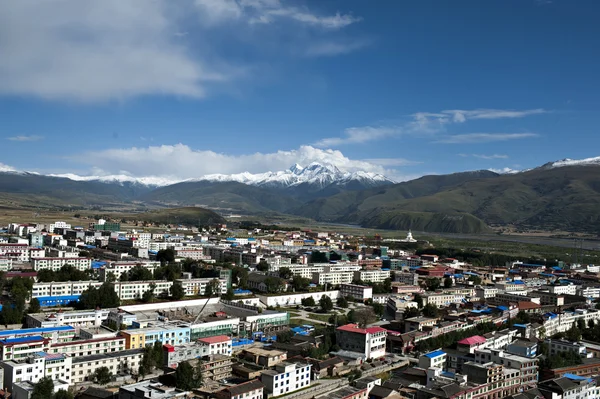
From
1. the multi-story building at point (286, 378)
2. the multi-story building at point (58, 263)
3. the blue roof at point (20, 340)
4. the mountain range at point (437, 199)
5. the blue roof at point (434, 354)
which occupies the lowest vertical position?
the multi-story building at point (286, 378)

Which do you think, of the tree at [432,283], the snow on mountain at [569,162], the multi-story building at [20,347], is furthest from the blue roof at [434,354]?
the snow on mountain at [569,162]

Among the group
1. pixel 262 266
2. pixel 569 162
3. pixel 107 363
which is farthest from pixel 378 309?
pixel 569 162

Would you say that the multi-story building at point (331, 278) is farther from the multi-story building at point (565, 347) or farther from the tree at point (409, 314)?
the multi-story building at point (565, 347)

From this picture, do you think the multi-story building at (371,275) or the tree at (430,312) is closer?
the tree at (430,312)

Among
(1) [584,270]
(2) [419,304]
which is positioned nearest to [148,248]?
(2) [419,304]

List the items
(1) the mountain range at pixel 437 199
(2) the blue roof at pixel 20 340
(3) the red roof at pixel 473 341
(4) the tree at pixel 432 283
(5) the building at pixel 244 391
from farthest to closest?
(1) the mountain range at pixel 437 199
(4) the tree at pixel 432 283
(3) the red roof at pixel 473 341
(2) the blue roof at pixel 20 340
(5) the building at pixel 244 391

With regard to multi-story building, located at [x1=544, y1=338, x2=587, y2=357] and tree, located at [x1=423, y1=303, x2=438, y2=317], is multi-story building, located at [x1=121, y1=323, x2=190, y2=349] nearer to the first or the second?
tree, located at [x1=423, y1=303, x2=438, y2=317]

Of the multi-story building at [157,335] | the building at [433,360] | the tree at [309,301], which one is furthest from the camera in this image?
the tree at [309,301]

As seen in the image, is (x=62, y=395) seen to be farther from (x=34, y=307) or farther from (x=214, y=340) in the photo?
(x=34, y=307)
